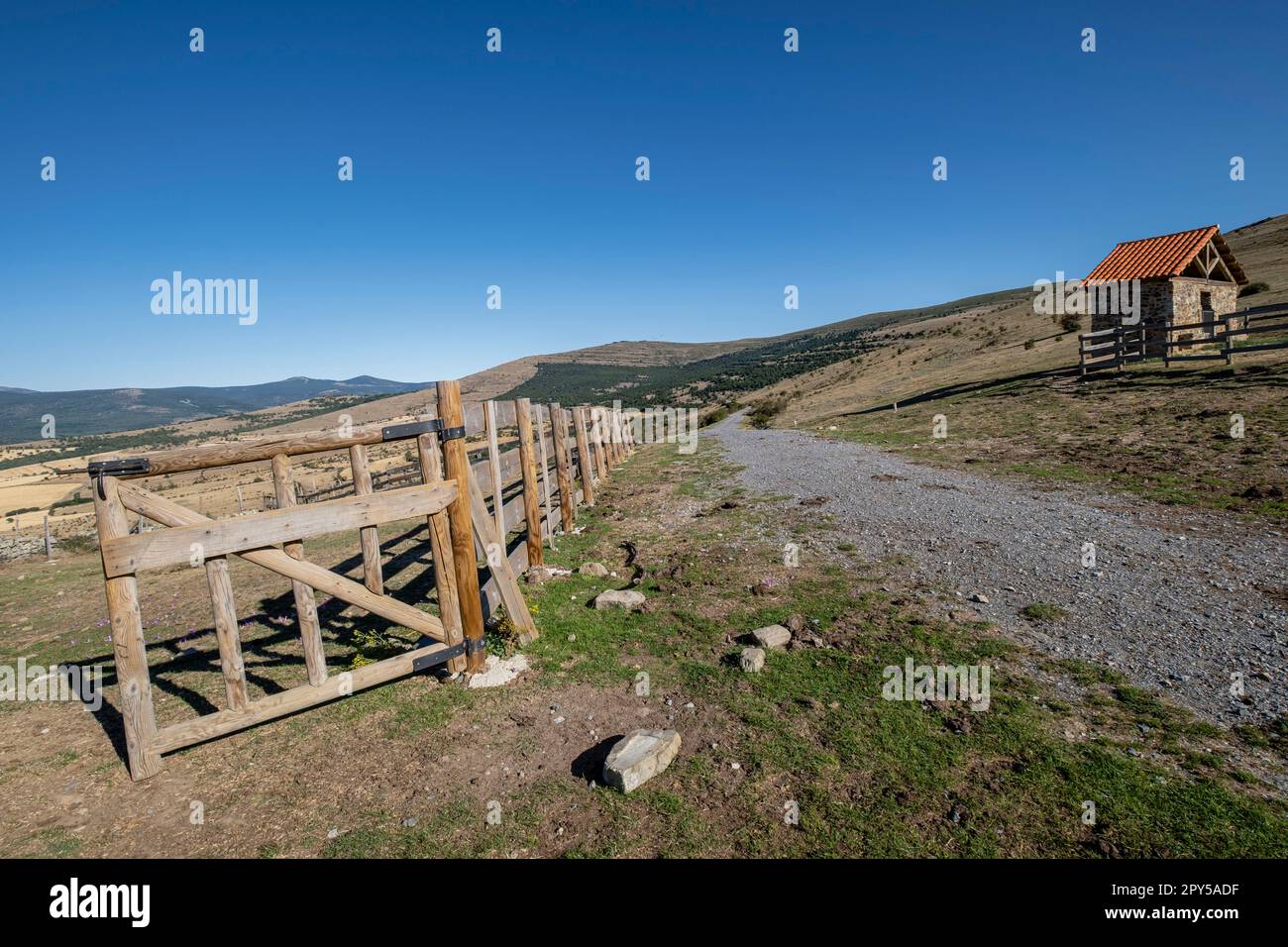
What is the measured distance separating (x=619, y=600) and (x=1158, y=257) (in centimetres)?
2971

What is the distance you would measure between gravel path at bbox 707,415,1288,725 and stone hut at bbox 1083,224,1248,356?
56.7 ft

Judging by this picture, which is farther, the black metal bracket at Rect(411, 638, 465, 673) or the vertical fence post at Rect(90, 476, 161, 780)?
the black metal bracket at Rect(411, 638, 465, 673)

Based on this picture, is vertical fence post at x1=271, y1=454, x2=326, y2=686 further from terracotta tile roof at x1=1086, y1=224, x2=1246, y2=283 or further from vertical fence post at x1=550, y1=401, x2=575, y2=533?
terracotta tile roof at x1=1086, y1=224, x2=1246, y2=283

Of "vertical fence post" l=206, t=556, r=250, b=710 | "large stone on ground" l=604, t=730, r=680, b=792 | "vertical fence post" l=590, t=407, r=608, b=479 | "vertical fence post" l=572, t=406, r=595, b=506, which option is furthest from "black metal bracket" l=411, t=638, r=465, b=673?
"vertical fence post" l=590, t=407, r=608, b=479

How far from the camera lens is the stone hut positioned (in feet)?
76.0

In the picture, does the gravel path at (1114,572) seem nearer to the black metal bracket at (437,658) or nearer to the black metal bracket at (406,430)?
the black metal bracket at (437,658)

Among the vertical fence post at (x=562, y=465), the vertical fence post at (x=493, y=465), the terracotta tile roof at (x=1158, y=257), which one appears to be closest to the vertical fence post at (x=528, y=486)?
the vertical fence post at (x=493, y=465)

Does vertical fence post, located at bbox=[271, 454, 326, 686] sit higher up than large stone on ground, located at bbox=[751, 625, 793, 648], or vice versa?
vertical fence post, located at bbox=[271, 454, 326, 686]

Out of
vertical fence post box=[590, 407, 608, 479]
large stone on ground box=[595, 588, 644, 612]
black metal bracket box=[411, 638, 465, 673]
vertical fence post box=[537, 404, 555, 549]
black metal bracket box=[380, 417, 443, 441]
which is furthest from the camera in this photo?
vertical fence post box=[590, 407, 608, 479]

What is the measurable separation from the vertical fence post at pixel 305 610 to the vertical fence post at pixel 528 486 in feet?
12.3
